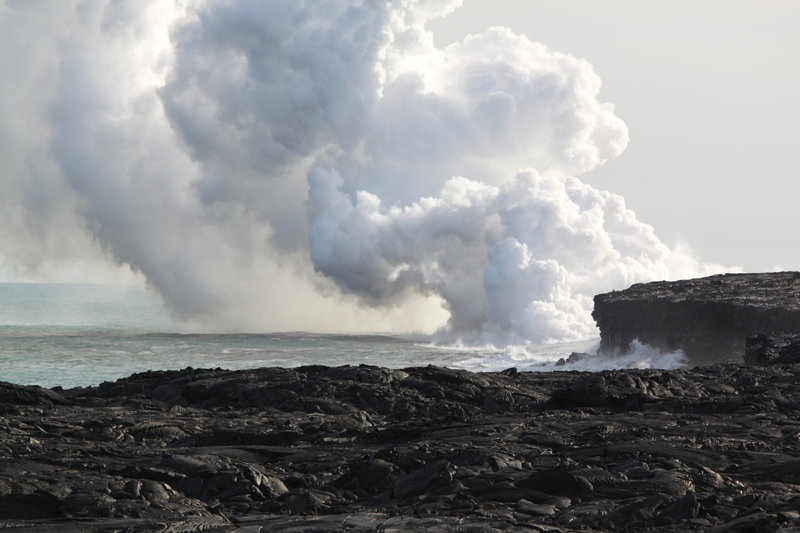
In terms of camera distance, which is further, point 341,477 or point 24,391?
point 24,391

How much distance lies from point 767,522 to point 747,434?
34.4 ft

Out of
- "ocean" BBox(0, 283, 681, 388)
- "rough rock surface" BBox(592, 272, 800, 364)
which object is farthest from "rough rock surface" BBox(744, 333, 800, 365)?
"ocean" BBox(0, 283, 681, 388)

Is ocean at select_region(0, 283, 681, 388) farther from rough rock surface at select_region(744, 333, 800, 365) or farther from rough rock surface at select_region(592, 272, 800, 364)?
rough rock surface at select_region(744, 333, 800, 365)

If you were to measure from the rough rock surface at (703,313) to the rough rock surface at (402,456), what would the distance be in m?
33.7

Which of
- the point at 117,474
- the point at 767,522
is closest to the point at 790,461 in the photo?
the point at 767,522

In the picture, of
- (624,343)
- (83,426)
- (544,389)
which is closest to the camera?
(83,426)

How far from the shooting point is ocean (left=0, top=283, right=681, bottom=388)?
7825 centimetres

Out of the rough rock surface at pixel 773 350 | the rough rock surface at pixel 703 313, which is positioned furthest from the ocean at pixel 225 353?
the rough rock surface at pixel 773 350

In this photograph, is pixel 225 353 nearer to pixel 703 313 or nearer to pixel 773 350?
pixel 703 313

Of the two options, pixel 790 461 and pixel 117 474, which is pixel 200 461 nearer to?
pixel 117 474

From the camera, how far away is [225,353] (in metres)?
93.8

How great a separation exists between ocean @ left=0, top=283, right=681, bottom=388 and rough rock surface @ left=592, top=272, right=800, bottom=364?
189 cm

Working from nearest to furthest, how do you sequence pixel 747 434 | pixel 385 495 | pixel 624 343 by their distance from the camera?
pixel 385 495
pixel 747 434
pixel 624 343

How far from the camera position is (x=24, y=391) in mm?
34031
